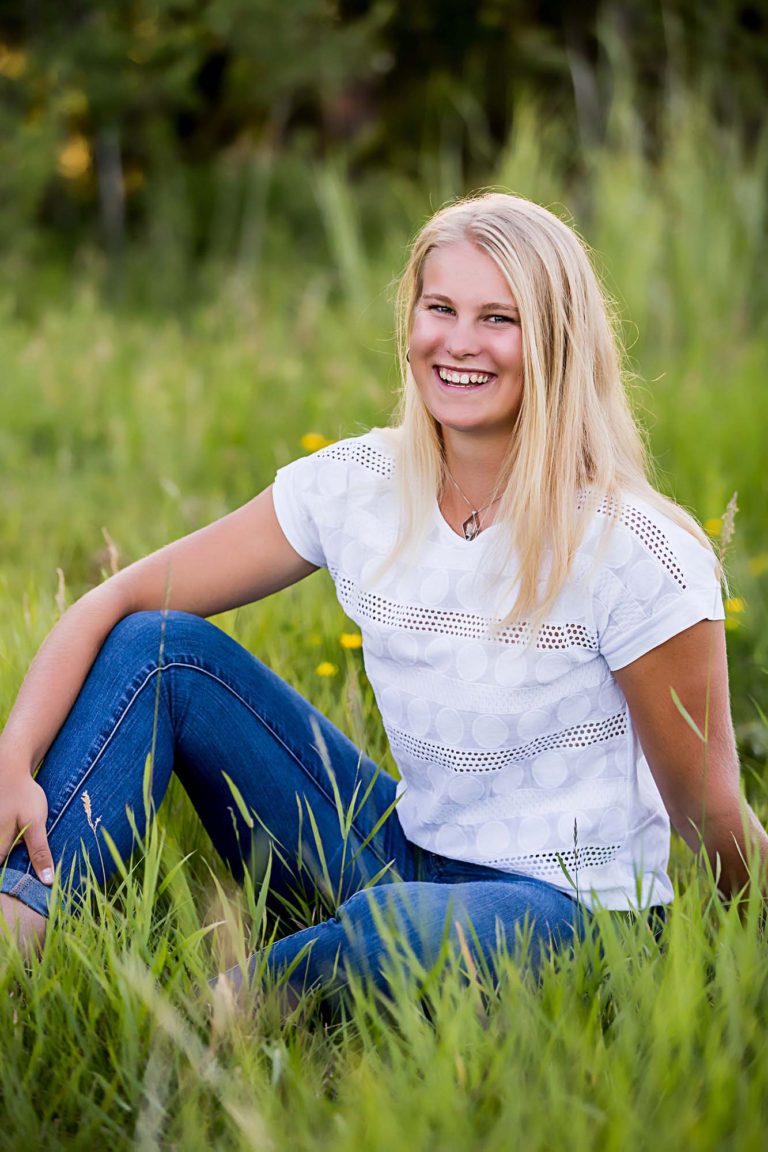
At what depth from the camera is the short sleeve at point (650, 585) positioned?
1.67m

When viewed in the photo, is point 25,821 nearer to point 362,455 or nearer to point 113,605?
point 113,605

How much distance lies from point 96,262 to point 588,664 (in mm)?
6939

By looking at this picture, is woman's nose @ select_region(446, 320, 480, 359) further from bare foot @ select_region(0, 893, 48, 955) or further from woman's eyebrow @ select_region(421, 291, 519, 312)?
bare foot @ select_region(0, 893, 48, 955)

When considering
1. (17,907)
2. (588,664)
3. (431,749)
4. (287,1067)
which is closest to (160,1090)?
(287,1067)

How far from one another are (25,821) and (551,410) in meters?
0.91

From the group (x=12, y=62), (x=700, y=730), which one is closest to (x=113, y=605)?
(x=700, y=730)

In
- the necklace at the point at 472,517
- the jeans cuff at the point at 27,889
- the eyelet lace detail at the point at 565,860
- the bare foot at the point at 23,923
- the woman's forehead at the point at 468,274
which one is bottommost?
the eyelet lace detail at the point at 565,860

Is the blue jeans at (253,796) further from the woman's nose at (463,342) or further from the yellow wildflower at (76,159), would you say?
the yellow wildflower at (76,159)

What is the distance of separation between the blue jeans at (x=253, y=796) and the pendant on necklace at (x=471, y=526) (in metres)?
0.37

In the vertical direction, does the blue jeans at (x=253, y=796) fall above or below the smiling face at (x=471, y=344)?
below

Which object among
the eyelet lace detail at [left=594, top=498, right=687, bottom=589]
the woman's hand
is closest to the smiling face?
the eyelet lace detail at [left=594, top=498, right=687, bottom=589]

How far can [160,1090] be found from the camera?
1382mm

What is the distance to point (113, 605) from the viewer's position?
1.93 m

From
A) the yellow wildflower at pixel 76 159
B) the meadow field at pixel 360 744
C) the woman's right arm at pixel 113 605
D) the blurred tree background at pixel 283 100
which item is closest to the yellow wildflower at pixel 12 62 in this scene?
the blurred tree background at pixel 283 100
